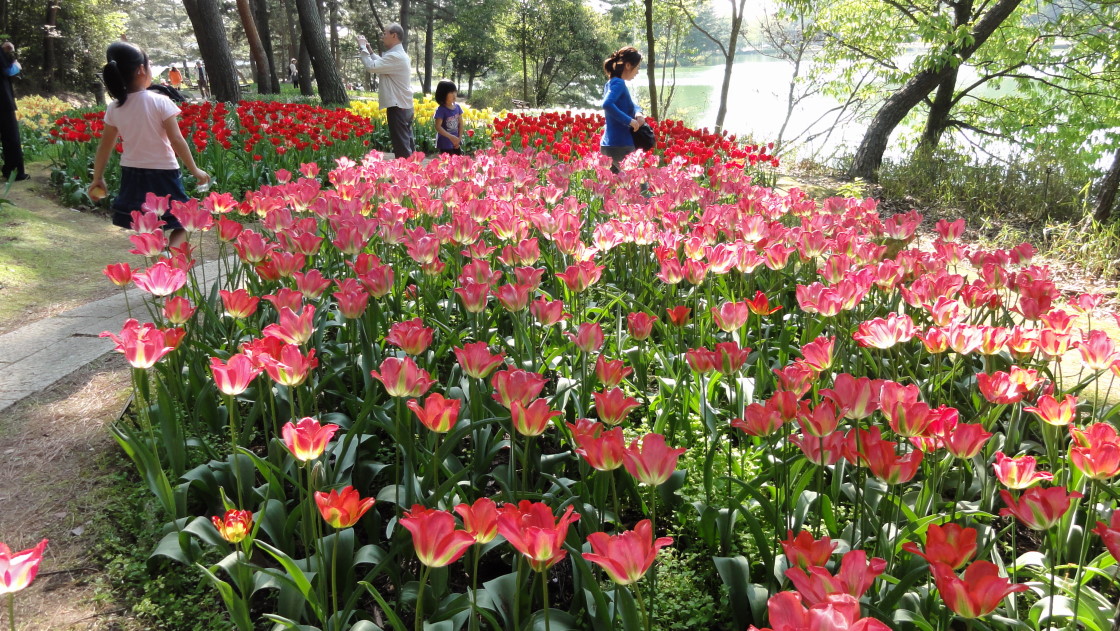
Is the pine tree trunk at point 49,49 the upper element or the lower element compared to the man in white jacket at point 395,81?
upper

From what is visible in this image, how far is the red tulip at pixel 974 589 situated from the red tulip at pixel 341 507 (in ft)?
2.94

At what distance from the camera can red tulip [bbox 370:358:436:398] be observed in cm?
162

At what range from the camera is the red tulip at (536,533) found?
1099 millimetres

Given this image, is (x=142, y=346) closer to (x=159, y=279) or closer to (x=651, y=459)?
(x=159, y=279)

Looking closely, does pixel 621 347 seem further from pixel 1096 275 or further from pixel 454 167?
pixel 1096 275

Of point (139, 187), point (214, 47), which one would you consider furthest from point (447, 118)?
point (214, 47)

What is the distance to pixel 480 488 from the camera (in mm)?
2232

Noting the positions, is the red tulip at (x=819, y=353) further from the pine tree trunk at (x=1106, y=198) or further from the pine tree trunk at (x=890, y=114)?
the pine tree trunk at (x=890, y=114)

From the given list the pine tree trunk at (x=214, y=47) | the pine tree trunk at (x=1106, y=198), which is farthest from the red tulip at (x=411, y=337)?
the pine tree trunk at (x=214, y=47)

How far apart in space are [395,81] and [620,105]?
2.51 meters

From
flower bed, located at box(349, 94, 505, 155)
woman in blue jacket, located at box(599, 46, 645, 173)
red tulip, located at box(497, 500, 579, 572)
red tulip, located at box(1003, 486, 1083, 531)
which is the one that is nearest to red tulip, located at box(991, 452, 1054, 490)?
red tulip, located at box(1003, 486, 1083, 531)

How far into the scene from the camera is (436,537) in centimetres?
117

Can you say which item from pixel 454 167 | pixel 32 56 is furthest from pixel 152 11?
pixel 454 167

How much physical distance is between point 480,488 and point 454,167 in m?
3.06
